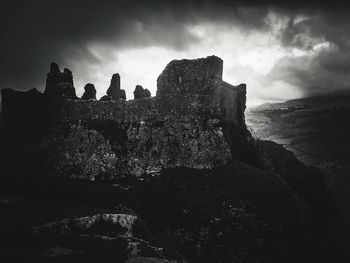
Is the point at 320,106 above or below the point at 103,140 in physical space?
above

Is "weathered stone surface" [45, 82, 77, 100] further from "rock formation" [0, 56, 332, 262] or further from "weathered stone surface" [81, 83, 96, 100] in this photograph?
"weathered stone surface" [81, 83, 96, 100]

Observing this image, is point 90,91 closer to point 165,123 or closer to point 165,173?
point 165,123

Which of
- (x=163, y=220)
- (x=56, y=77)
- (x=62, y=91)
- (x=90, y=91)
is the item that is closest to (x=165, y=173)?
(x=163, y=220)

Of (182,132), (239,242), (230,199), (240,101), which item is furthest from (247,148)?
(239,242)

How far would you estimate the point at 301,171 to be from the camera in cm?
3866

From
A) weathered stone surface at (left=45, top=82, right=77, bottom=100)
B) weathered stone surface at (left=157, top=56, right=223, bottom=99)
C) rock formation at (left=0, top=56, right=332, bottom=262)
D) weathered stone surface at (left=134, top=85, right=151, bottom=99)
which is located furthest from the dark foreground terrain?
weathered stone surface at (left=45, top=82, right=77, bottom=100)

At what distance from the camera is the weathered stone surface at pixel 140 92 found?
29.0 meters

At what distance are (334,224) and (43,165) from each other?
34.1m

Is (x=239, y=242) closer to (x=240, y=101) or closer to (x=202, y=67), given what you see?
(x=202, y=67)

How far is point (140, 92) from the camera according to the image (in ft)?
96.0

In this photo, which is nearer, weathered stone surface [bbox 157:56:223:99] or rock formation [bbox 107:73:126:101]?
weathered stone surface [bbox 157:56:223:99]

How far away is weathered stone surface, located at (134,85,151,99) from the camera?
95.1 ft

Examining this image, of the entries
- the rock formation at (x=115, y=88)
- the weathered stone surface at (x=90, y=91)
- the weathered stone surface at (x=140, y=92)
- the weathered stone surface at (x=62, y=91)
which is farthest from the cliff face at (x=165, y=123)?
the rock formation at (x=115, y=88)

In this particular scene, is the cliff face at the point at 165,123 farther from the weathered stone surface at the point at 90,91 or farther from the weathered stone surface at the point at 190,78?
the weathered stone surface at the point at 90,91
